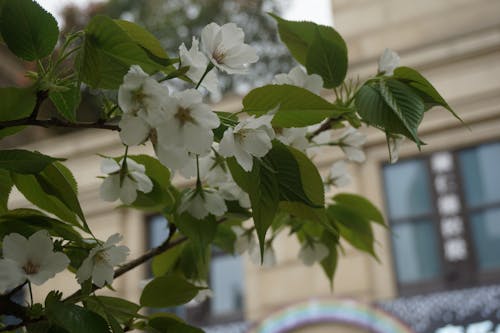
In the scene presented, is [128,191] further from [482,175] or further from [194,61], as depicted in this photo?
[482,175]

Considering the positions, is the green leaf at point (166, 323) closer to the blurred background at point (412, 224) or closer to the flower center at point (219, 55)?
the flower center at point (219, 55)

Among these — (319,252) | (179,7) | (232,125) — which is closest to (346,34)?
(319,252)

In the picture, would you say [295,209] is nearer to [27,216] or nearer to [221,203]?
[221,203]

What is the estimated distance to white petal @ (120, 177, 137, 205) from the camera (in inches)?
33.3

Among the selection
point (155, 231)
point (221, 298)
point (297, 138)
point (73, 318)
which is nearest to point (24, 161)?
point (73, 318)

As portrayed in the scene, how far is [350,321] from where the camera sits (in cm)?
449

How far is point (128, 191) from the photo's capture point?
85cm

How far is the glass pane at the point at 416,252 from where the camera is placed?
451cm

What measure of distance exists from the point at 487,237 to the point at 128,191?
3865 mm

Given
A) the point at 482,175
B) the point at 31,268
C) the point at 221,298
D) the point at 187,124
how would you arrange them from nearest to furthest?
the point at 187,124 → the point at 31,268 → the point at 482,175 → the point at 221,298

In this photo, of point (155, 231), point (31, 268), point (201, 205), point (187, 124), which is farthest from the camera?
point (155, 231)

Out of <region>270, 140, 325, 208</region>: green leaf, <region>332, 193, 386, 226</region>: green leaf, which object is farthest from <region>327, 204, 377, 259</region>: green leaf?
<region>270, 140, 325, 208</region>: green leaf

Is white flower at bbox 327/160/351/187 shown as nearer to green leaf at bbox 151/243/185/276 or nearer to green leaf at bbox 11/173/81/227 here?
green leaf at bbox 151/243/185/276

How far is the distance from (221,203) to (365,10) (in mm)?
4686
